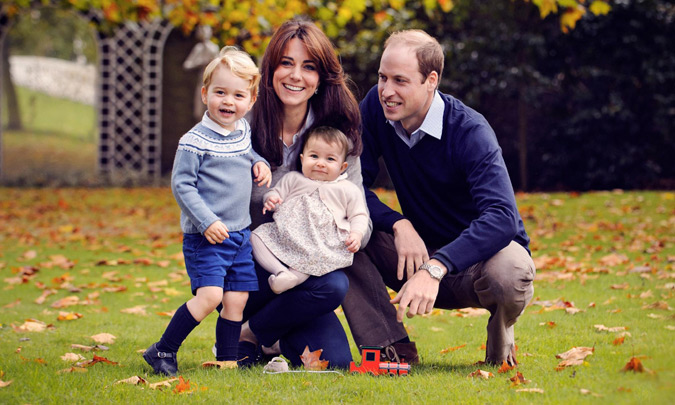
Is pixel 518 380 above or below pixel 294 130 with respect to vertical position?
below

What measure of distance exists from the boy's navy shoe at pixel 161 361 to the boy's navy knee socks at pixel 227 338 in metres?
0.22

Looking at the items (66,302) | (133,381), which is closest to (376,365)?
(133,381)

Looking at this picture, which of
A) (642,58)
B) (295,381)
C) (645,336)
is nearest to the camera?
(295,381)

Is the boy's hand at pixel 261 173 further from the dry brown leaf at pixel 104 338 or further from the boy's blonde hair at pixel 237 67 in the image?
the dry brown leaf at pixel 104 338

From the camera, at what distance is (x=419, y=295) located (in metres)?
2.96

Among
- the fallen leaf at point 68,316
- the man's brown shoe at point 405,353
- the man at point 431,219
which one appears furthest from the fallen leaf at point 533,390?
the fallen leaf at point 68,316

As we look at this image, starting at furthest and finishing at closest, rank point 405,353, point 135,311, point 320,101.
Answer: point 135,311 → point 320,101 → point 405,353

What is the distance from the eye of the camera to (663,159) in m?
11.3

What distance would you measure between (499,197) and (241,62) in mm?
1276

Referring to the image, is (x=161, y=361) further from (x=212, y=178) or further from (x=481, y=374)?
(x=481, y=374)

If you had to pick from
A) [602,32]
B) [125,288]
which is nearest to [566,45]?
[602,32]

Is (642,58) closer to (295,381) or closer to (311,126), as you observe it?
(311,126)

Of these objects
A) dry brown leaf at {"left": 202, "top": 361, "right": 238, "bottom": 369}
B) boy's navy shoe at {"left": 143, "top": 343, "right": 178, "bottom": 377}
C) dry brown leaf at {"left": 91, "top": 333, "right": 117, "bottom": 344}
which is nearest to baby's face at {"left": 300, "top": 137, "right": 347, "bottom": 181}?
dry brown leaf at {"left": 202, "top": 361, "right": 238, "bottom": 369}

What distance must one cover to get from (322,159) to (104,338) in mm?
1650
